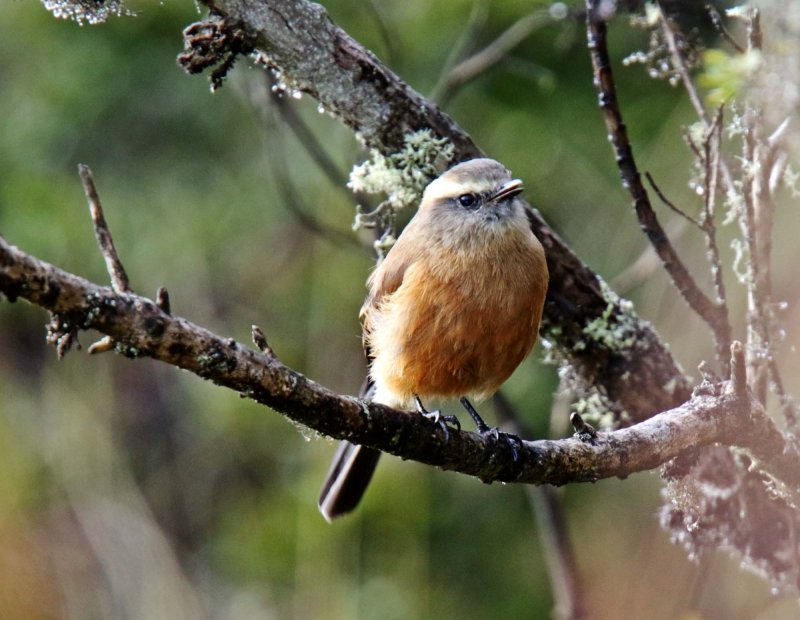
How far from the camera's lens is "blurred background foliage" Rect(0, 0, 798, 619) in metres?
6.27

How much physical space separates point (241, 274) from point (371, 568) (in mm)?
2407

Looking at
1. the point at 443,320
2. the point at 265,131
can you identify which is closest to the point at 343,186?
the point at 265,131

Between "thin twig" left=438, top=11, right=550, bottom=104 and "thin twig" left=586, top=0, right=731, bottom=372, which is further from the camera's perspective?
"thin twig" left=438, top=11, right=550, bottom=104

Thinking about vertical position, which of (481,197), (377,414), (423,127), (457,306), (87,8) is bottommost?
(377,414)

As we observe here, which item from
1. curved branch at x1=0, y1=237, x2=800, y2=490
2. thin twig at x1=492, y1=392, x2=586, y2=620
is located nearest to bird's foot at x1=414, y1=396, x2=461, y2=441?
curved branch at x1=0, y1=237, x2=800, y2=490

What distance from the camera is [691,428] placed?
347 centimetres

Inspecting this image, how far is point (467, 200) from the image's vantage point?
4348mm

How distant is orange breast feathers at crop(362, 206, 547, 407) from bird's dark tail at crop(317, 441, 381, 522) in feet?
1.69

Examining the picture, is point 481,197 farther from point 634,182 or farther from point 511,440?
point 511,440

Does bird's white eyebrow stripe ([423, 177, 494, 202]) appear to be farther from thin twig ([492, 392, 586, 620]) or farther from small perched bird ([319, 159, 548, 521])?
thin twig ([492, 392, 586, 620])

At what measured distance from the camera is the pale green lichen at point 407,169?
13.6 feet

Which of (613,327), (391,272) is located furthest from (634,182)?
(391,272)

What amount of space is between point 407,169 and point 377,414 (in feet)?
4.78

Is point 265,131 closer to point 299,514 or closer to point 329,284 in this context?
point 329,284
